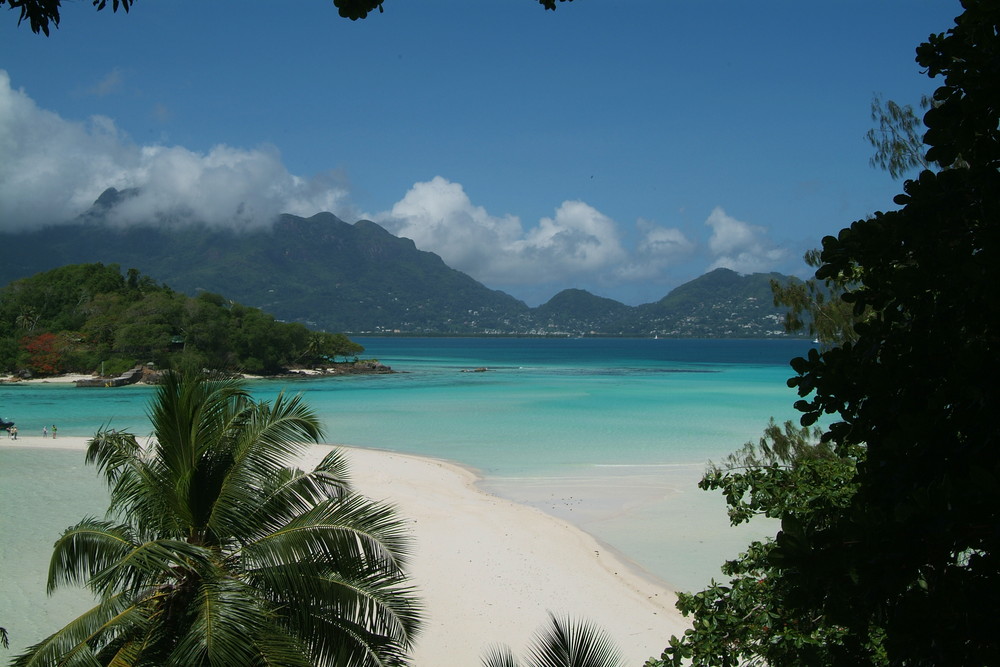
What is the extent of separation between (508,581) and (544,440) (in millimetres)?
14727

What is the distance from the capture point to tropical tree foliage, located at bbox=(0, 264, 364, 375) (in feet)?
173

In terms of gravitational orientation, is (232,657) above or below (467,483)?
above

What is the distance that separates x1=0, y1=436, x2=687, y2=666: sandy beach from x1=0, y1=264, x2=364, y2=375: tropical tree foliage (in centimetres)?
3763

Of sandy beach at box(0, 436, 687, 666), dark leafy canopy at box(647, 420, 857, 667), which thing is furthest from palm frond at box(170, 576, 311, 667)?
sandy beach at box(0, 436, 687, 666)

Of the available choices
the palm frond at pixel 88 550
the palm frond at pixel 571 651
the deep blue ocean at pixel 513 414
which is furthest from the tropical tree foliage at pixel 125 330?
the palm frond at pixel 571 651

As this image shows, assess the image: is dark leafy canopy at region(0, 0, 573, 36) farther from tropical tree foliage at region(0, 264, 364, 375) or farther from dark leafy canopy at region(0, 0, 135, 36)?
tropical tree foliage at region(0, 264, 364, 375)

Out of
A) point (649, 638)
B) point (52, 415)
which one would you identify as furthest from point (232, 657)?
point (52, 415)

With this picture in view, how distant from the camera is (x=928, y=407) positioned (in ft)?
5.99

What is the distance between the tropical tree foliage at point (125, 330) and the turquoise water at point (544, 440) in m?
5.22

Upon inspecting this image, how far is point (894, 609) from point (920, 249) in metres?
1.02

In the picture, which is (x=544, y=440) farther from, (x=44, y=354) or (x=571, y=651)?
(x=44, y=354)

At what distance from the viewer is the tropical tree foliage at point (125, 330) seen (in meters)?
52.6

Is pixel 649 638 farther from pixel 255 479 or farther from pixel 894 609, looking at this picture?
pixel 894 609

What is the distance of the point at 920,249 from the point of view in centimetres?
210
